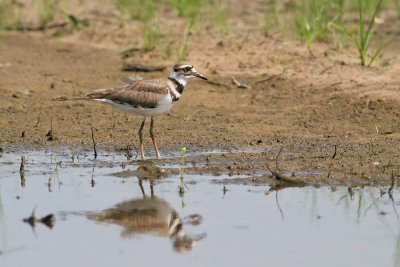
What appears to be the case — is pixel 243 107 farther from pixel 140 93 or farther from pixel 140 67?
pixel 140 93

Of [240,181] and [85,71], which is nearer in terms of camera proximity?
[240,181]

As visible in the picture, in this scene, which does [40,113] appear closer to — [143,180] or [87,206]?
[143,180]

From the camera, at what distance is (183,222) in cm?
834

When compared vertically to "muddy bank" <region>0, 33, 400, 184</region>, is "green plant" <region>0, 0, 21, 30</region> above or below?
above

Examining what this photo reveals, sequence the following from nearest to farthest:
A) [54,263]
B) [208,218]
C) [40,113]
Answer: [54,263] < [208,218] < [40,113]

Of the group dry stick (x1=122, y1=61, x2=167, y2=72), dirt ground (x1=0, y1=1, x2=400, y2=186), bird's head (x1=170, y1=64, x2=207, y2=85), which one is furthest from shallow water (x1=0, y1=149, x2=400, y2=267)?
dry stick (x1=122, y1=61, x2=167, y2=72)

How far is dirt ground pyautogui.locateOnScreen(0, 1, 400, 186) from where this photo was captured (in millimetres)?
10508

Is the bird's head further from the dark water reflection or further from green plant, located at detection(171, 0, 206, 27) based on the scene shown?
green plant, located at detection(171, 0, 206, 27)

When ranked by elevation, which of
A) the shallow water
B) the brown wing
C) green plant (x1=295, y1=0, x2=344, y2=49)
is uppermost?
green plant (x1=295, y1=0, x2=344, y2=49)

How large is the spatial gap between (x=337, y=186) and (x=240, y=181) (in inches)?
34.9

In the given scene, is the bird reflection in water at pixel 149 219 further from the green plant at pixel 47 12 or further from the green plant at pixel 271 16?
the green plant at pixel 47 12

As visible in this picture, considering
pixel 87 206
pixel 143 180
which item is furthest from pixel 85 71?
pixel 87 206

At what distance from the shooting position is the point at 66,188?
9.45 meters

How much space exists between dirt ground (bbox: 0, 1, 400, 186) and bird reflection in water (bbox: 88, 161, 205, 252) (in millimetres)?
1172
